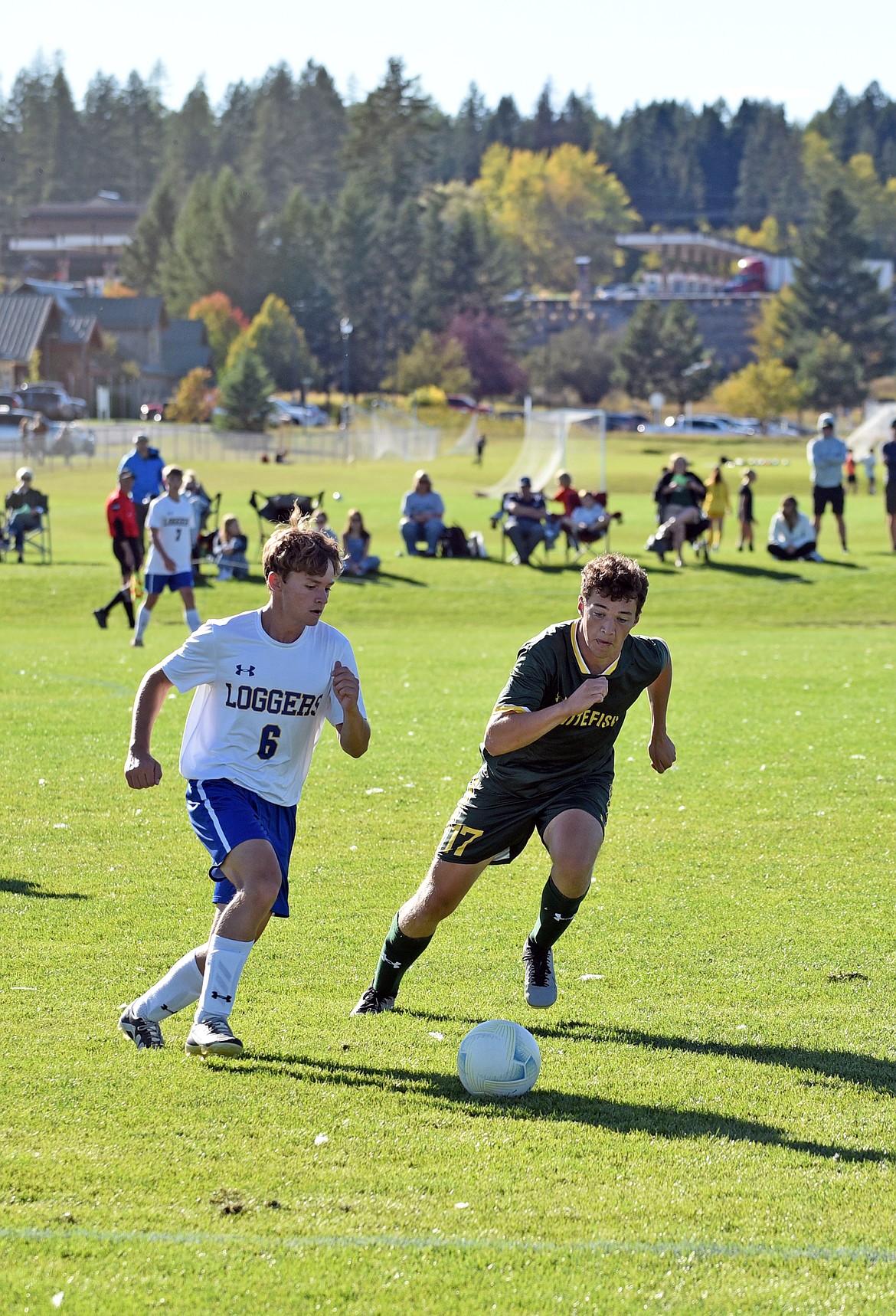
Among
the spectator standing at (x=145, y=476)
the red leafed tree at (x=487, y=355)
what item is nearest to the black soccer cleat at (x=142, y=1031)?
the spectator standing at (x=145, y=476)

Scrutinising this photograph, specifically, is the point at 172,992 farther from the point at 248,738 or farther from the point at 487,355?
the point at 487,355

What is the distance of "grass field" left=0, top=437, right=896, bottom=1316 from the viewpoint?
4.34 metres

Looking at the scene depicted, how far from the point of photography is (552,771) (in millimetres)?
6504

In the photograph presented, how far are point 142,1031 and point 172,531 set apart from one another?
1300 cm

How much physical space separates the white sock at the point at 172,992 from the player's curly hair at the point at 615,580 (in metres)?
2.06

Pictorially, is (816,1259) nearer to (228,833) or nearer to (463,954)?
(228,833)

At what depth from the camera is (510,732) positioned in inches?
239

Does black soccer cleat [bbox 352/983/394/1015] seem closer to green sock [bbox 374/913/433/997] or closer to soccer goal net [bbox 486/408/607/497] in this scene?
green sock [bbox 374/913/433/997]

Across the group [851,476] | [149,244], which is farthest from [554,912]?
[149,244]

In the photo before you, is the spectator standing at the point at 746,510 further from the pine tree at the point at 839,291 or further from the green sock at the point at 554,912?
the pine tree at the point at 839,291

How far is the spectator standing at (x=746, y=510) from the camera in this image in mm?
31375

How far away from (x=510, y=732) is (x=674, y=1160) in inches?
67.8

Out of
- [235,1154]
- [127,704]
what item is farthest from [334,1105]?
[127,704]

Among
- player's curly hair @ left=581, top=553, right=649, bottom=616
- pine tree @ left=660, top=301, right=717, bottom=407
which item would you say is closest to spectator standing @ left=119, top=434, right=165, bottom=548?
player's curly hair @ left=581, top=553, right=649, bottom=616
